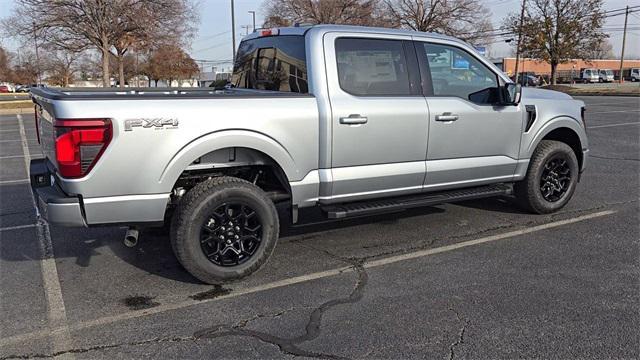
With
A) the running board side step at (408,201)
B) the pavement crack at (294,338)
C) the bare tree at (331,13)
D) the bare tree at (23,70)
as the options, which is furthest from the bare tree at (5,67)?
the pavement crack at (294,338)

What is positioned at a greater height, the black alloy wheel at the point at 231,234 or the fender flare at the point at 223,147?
the fender flare at the point at 223,147

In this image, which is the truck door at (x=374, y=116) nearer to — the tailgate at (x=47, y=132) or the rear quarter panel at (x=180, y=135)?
the rear quarter panel at (x=180, y=135)

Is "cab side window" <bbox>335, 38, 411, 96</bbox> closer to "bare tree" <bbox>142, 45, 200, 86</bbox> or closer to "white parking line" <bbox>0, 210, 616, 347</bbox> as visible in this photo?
"white parking line" <bbox>0, 210, 616, 347</bbox>

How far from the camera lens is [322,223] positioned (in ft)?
19.0

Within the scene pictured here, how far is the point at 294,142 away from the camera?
4273 millimetres

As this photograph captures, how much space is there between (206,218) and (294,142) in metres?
0.93

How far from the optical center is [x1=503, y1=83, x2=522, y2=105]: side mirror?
5.14m

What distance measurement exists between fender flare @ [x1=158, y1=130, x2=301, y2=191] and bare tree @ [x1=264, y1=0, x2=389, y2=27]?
36502 mm

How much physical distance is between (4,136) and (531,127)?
15232 millimetres

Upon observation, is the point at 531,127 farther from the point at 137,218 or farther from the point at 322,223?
the point at 137,218

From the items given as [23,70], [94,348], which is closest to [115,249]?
[94,348]

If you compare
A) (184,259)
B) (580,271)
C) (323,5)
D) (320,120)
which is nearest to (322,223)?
(320,120)

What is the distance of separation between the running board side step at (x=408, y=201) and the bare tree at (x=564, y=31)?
4586 cm

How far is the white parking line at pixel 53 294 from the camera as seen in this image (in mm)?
3318
